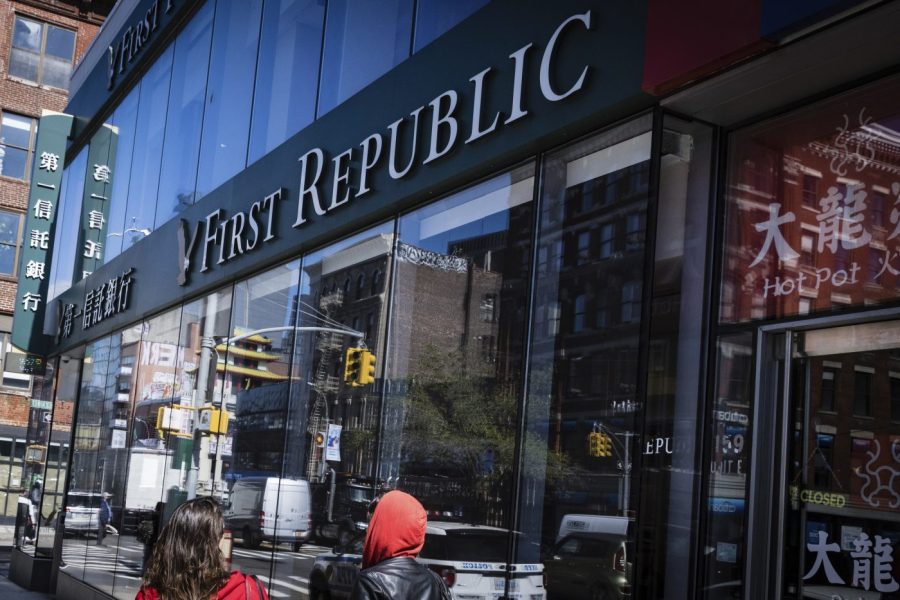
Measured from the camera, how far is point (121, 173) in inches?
758

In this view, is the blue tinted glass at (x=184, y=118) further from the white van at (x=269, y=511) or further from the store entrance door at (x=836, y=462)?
the store entrance door at (x=836, y=462)

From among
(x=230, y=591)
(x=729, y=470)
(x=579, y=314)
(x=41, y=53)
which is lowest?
(x=230, y=591)

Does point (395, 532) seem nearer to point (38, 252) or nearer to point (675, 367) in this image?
point (675, 367)

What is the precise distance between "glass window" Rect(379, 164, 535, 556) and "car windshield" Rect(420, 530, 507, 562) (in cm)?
9

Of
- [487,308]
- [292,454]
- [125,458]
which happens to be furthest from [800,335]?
[125,458]

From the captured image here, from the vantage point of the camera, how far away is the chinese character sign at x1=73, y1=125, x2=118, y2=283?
20.1m

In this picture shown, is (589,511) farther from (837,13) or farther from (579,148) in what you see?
(837,13)

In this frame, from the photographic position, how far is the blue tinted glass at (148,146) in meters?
16.8

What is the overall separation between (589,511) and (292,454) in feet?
16.6

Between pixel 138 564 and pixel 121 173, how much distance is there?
7.61m

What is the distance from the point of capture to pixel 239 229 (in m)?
12.3

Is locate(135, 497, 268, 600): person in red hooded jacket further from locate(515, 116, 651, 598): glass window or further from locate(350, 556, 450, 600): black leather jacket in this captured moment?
→ locate(515, 116, 651, 598): glass window

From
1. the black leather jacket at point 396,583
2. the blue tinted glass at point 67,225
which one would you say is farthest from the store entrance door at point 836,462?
the blue tinted glass at point 67,225

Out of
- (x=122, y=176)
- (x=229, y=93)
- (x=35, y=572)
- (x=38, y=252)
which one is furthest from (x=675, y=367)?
(x=38, y=252)
